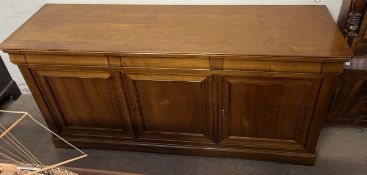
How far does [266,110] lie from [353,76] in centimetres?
52

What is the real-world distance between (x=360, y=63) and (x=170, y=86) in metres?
0.95

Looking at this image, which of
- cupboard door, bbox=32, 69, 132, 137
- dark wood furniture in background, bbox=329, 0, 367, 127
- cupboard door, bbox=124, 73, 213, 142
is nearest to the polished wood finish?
dark wood furniture in background, bbox=329, 0, 367, 127

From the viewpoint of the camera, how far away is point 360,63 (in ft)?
5.06

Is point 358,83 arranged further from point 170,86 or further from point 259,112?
point 170,86

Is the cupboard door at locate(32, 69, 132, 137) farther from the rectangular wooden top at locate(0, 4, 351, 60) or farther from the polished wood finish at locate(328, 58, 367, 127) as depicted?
the polished wood finish at locate(328, 58, 367, 127)

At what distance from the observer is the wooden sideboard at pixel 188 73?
4.19ft

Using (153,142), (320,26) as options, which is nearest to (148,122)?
(153,142)

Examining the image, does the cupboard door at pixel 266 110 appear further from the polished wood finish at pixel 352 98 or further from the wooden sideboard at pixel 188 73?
the polished wood finish at pixel 352 98

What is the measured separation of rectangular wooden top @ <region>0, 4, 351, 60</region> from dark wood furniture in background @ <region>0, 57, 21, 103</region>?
2.43ft

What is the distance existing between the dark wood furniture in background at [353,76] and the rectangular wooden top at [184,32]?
0.35ft

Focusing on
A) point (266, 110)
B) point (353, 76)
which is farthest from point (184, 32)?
point (353, 76)

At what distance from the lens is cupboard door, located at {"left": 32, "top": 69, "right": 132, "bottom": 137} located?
1468 millimetres

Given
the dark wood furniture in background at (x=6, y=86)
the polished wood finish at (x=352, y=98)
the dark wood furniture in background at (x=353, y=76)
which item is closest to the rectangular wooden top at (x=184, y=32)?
the dark wood furniture in background at (x=353, y=76)

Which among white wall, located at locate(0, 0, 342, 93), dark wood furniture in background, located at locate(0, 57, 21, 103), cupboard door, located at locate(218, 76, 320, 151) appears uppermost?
white wall, located at locate(0, 0, 342, 93)
